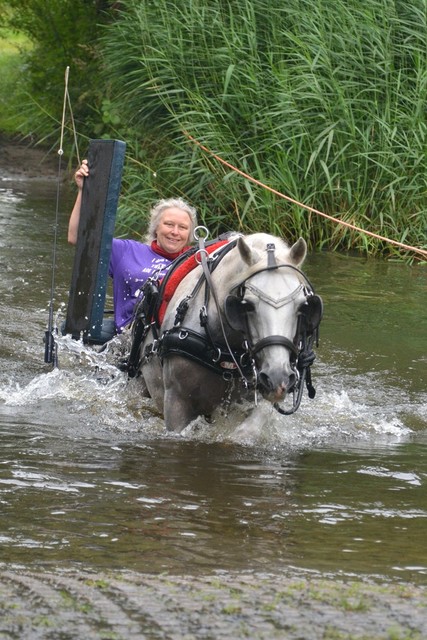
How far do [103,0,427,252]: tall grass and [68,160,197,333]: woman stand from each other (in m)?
4.78

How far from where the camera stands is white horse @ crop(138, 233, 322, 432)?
5.73 metres

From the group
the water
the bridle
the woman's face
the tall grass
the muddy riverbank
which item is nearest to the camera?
the muddy riverbank

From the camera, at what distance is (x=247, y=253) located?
5906mm

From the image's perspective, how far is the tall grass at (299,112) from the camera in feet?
42.4

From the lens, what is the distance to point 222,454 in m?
6.44

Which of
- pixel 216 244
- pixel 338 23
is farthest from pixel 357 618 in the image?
pixel 338 23

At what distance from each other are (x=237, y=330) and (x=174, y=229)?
5.83 feet

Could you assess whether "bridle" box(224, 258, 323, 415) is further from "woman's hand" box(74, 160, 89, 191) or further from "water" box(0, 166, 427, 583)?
"woman's hand" box(74, 160, 89, 191)

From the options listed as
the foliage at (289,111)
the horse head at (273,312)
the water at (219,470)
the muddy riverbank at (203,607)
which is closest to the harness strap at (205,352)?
the horse head at (273,312)

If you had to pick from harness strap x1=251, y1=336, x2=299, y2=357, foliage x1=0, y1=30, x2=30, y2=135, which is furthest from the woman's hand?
foliage x1=0, y1=30, x2=30, y2=135

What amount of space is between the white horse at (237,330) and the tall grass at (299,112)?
6.33 metres

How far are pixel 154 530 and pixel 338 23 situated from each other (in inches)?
369

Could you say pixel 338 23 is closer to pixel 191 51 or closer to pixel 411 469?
pixel 191 51

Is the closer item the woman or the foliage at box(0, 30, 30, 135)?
the woman
